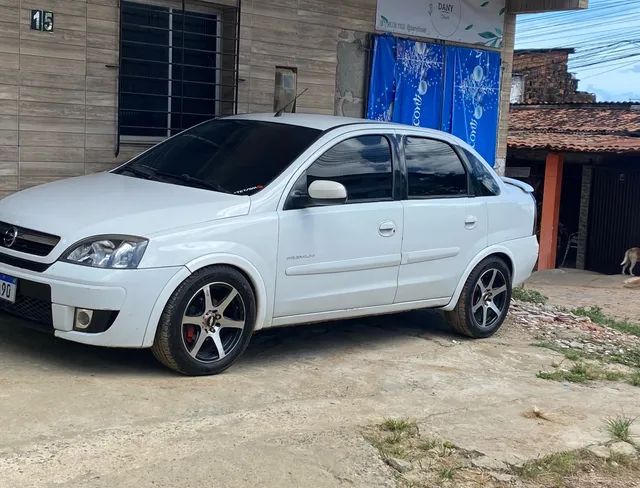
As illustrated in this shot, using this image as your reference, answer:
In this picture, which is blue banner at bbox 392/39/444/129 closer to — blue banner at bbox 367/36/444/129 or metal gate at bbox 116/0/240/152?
blue banner at bbox 367/36/444/129

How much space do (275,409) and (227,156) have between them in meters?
2.02

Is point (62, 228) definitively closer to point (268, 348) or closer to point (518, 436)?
point (268, 348)

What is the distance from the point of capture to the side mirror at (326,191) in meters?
5.84

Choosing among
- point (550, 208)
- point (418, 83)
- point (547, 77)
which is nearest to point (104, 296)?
point (418, 83)

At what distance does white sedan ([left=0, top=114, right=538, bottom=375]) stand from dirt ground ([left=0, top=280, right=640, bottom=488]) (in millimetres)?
339

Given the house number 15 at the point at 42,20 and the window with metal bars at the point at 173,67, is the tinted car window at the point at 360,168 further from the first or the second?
the house number 15 at the point at 42,20

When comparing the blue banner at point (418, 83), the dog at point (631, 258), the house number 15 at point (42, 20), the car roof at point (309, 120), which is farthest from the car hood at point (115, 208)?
the dog at point (631, 258)

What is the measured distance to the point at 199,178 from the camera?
610 centimetres

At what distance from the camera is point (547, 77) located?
3061cm

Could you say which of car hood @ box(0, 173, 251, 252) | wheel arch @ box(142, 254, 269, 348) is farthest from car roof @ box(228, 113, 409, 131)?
wheel arch @ box(142, 254, 269, 348)

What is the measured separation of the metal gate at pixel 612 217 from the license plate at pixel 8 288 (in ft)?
57.8

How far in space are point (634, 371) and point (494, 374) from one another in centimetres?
151

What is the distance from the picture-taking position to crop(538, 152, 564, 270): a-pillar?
21.2 metres

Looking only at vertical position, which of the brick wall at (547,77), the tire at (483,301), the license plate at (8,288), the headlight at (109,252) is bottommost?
the tire at (483,301)
